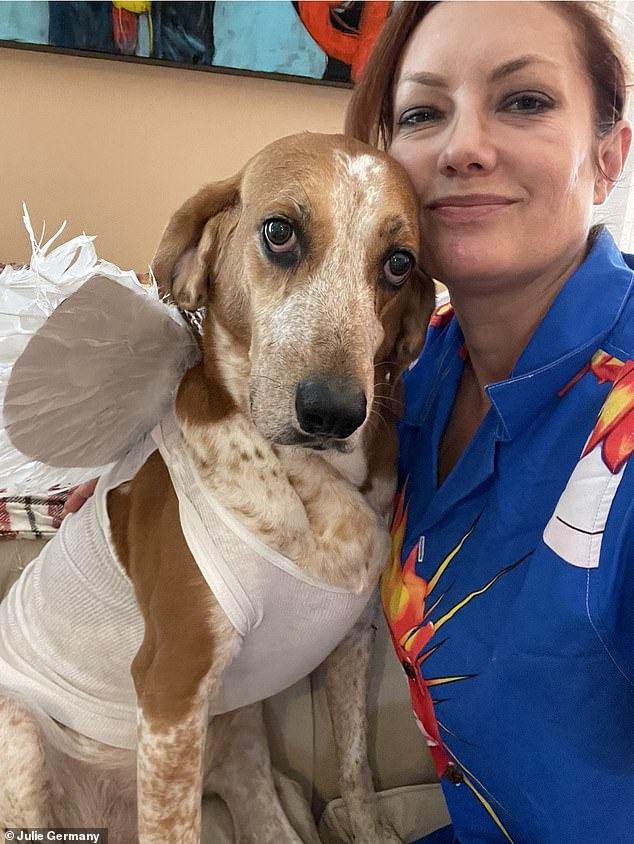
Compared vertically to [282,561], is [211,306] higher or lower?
higher

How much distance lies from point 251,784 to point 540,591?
2.64ft

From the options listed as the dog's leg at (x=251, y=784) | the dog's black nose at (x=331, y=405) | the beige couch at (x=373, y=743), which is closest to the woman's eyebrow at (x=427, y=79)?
the dog's black nose at (x=331, y=405)

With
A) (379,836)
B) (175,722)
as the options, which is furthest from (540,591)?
(379,836)

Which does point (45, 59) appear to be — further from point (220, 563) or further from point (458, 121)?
point (220, 563)

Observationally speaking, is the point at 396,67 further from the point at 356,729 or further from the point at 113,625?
the point at 356,729

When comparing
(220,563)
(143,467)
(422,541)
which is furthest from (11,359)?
(422,541)

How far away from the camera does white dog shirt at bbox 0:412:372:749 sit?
1053 mm

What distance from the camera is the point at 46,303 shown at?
101 centimetres

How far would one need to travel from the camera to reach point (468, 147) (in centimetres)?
96

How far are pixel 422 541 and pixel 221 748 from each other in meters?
0.62

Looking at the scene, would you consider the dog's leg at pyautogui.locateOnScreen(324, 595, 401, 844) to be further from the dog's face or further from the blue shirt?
the dog's face

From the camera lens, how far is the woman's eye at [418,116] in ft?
3.55

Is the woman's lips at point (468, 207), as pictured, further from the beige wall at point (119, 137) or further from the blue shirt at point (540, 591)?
the beige wall at point (119, 137)

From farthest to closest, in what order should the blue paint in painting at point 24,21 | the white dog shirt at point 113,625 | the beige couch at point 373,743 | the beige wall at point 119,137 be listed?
the beige wall at point 119,137 → the blue paint in painting at point 24,21 → the beige couch at point 373,743 → the white dog shirt at point 113,625
